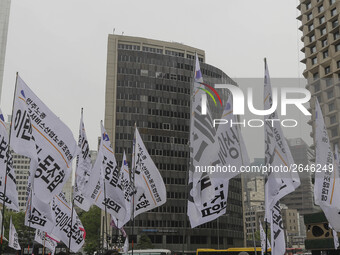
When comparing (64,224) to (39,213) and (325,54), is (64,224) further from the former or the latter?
(325,54)

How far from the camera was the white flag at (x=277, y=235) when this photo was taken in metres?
13.0

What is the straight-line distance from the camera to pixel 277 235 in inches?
523

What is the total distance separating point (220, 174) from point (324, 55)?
68206 millimetres

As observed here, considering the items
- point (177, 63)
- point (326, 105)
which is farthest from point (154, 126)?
point (326, 105)

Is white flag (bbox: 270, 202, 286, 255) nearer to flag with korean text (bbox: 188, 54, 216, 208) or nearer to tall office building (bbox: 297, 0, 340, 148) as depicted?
flag with korean text (bbox: 188, 54, 216, 208)

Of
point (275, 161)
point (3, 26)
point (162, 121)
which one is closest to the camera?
point (275, 161)

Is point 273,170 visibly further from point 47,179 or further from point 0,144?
point 0,144

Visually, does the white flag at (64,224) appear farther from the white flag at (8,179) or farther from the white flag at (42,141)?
the white flag at (42,141)

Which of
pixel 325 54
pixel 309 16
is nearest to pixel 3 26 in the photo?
pixel 309 16

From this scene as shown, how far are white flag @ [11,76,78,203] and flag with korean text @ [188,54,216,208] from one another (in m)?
3.79

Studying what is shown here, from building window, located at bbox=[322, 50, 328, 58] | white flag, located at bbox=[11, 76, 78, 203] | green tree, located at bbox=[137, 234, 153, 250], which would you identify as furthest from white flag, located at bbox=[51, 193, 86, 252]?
building window, located at bbox=[322, 50, 328, 58]

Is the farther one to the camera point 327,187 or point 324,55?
point 324,55

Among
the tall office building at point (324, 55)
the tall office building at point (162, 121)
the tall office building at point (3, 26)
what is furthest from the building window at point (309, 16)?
the tall office building at point (3, 26)

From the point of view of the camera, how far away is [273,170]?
13.3m
